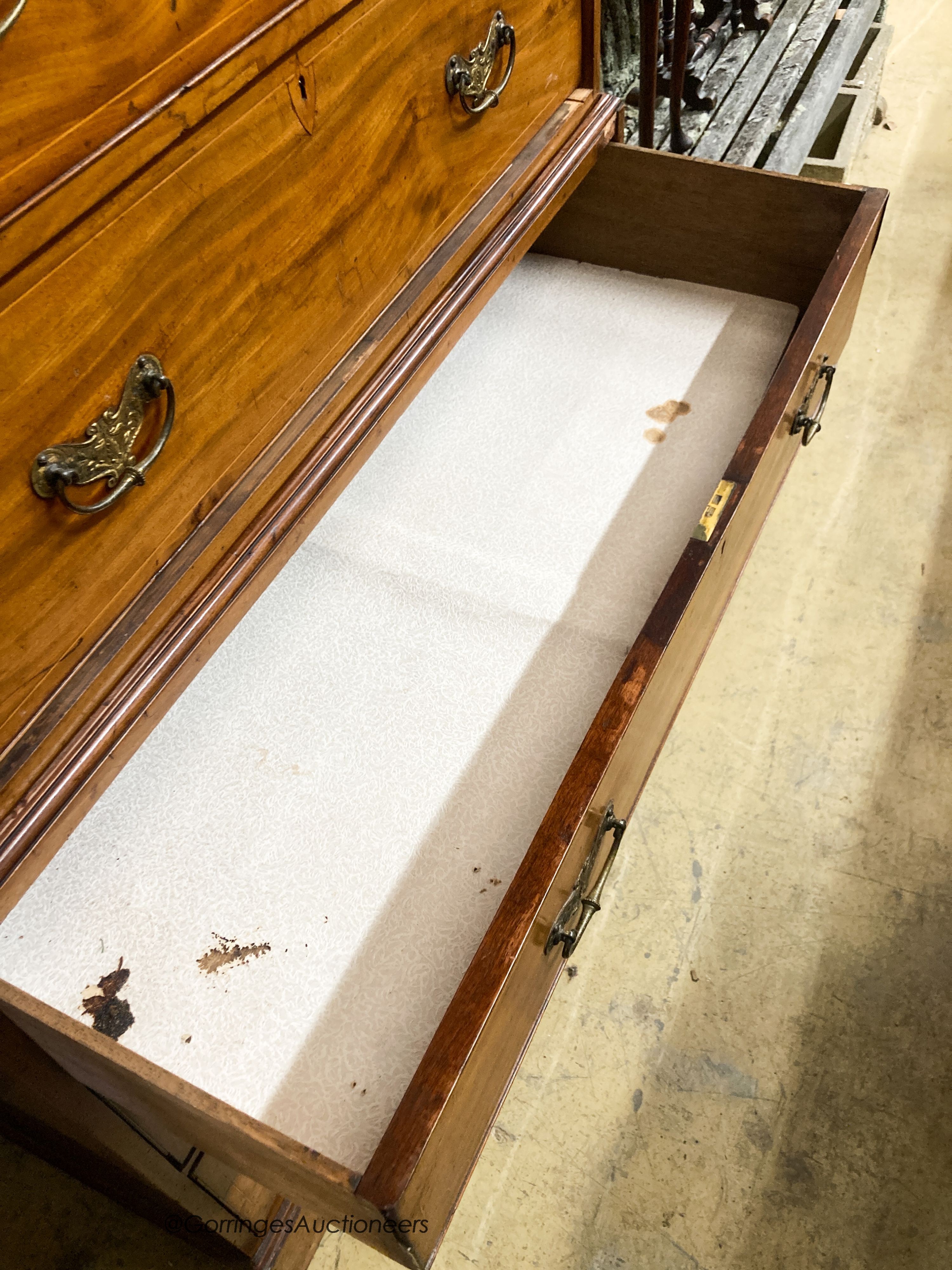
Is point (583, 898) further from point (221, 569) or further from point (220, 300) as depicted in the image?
point (220, 300)

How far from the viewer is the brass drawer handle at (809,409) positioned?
810 mm

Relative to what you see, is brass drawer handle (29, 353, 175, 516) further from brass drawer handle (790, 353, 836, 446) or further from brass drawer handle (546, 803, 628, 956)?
brass drawer handle (790, 353, 836, 446)

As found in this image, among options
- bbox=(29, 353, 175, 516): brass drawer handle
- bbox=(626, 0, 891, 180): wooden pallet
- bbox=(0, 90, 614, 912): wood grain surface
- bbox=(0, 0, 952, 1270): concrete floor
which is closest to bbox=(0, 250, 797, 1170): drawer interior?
bbox=(0, 90, 614, 912): wood grain surface

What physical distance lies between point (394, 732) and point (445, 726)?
4cm

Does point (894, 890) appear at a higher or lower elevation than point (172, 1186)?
higher

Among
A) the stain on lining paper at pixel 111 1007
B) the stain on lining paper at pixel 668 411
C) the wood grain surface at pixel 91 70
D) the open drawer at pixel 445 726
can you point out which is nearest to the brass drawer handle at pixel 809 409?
the open drawer at pixel 445 726

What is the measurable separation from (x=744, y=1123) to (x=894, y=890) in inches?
12.3

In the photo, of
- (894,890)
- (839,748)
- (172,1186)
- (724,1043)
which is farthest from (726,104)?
(172,1186)

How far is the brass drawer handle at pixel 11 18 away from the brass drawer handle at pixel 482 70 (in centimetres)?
39

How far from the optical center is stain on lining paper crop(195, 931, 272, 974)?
61cm

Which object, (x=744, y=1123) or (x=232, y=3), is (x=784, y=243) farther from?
(x=744, y=1123)

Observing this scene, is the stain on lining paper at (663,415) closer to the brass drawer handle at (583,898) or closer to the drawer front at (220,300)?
the drawer front at (220,300)

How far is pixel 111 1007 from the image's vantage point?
23.2 inches

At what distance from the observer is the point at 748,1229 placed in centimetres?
87
